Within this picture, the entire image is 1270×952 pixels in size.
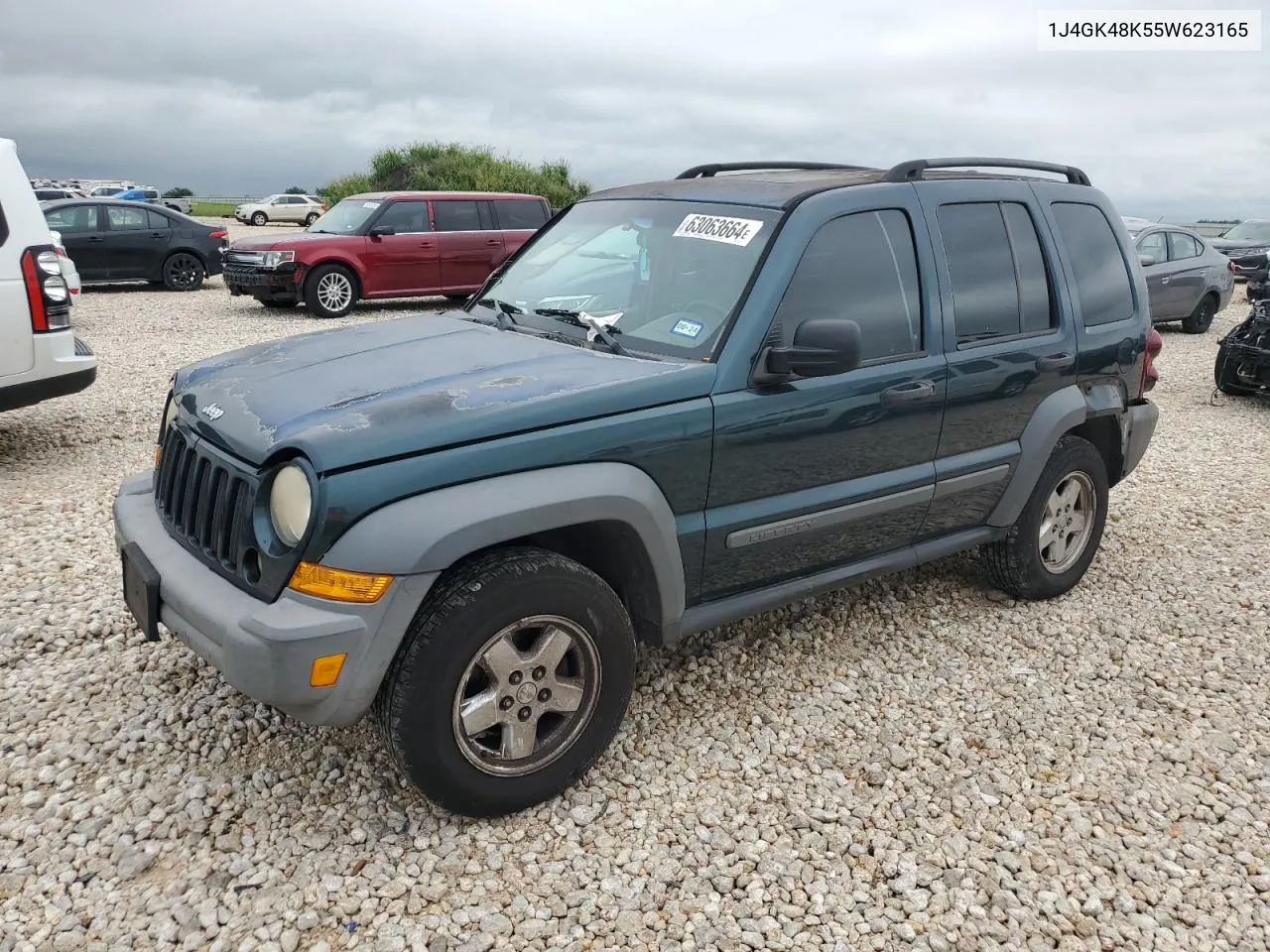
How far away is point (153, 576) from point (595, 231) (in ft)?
6.94

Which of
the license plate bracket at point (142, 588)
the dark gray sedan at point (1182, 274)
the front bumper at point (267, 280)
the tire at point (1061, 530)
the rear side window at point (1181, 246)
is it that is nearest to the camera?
the license plate bracket at point (142, 588)

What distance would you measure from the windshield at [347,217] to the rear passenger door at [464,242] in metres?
0.92

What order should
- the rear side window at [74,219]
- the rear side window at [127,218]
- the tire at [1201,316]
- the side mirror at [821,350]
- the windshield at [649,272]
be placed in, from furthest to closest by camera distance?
the rear side window at [127,218] < the rear side window at [74,219] < the tire at [1201,316] < the windshield at [649,272] < the side mirror at [821,350]

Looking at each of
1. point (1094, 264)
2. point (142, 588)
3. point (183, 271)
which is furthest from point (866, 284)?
point (183, 271)

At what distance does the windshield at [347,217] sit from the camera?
13.4m

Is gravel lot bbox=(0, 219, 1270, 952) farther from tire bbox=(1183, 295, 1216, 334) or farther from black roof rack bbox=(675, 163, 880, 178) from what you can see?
tire bbox=(1183, 295, 1216, 334)

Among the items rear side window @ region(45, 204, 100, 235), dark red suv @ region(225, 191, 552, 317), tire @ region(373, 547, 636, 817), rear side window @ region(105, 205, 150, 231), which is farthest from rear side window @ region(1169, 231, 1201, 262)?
rear side window @ region(45, 204, 100, 235)

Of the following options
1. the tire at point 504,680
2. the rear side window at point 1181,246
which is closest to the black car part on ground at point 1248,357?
the rear side window at point 1181,246

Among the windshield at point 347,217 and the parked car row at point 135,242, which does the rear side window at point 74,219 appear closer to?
the parked car row at point 135,242

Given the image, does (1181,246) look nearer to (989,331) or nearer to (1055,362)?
(1055,362)

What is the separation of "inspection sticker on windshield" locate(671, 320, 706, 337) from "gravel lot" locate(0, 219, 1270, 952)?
54.2 inches

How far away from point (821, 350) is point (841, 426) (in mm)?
453

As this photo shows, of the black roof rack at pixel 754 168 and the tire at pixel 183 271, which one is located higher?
the black roof rack at pixel 754 168

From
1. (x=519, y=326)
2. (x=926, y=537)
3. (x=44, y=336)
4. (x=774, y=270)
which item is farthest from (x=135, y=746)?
(x=44, y=336)
